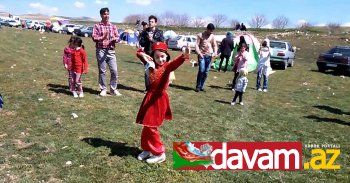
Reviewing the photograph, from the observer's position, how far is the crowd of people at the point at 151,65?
16.3 feet

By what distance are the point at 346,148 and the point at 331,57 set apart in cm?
1511

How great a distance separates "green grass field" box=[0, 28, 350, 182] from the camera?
498cm

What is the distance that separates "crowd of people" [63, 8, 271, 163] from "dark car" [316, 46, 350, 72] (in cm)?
639

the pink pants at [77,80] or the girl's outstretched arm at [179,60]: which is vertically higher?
the girl's outstretched arm at [179,60]

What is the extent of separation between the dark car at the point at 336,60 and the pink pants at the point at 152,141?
57.7 ft

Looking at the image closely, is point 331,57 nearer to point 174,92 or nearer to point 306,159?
point 174,92

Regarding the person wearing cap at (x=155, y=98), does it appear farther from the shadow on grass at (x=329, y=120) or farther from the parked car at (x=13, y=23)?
the parked car at (x=13, y=23)

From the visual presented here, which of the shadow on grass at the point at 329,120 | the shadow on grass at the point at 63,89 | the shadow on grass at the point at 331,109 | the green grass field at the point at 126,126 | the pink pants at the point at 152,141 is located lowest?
the shadow on grass at the point at 331,109

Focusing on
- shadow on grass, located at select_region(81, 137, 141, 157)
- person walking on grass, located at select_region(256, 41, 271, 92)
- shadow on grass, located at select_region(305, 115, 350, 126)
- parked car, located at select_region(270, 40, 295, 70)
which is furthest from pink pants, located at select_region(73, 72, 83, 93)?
parked car, located at select_region(270, 40, 295, 70)

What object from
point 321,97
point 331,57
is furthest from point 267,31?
point 321,97

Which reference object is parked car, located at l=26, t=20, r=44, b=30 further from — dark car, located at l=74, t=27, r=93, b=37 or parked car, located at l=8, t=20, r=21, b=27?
dark car, located at l=74, t=27, r=93, b=37

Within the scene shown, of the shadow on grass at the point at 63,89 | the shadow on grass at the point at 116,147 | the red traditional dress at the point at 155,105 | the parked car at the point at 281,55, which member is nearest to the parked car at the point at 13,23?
the parked car at the point at 281,55

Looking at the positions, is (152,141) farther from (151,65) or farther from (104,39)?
(104,39)

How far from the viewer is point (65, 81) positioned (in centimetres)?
1077
